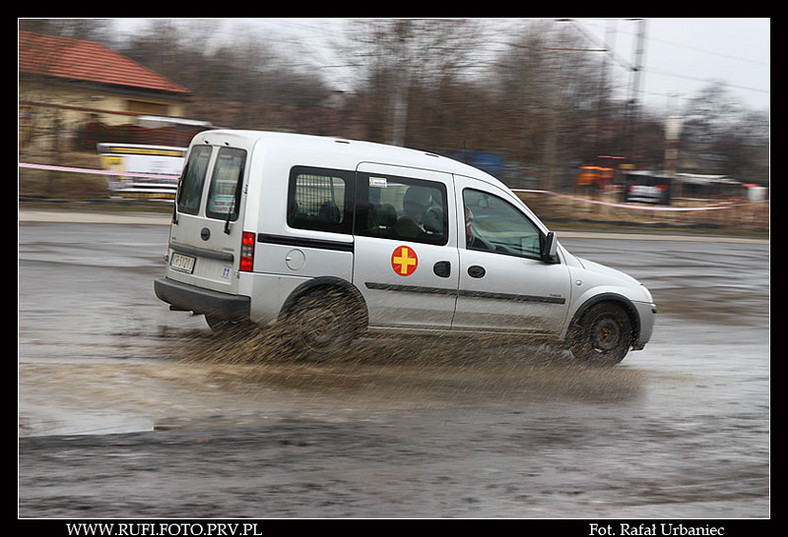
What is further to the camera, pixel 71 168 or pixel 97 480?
pixel 71 168

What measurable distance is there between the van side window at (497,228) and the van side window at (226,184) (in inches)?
83.6

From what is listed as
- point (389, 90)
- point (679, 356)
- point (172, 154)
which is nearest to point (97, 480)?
point (679, 356)

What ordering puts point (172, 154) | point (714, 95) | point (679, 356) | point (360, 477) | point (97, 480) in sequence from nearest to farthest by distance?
1. point (97, 480)
2. point (360, 477)
3. point (679, 356)
4. point (172, 154)
5. point (714, 95)

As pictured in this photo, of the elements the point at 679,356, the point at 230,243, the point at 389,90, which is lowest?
the point at 679,356

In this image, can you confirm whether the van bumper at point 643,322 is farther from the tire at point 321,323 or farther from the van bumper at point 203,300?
the van bumper at point 203,300

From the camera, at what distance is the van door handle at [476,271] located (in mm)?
8422

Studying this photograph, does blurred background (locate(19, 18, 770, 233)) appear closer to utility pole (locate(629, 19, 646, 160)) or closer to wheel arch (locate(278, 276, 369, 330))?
utility pole (locate(629, 19, 646, 160))

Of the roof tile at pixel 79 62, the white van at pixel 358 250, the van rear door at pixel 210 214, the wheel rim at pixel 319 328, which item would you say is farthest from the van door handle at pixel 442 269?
the roof tile at pixel 79 62

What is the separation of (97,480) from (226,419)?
1404 mm

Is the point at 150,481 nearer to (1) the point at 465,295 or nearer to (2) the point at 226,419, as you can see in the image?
(2) the point at 226,419

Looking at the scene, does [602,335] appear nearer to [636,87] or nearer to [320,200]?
[320,200]

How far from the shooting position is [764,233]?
114ft

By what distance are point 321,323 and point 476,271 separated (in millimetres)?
1538

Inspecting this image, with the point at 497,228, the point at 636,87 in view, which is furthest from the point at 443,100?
the point at 497,228
